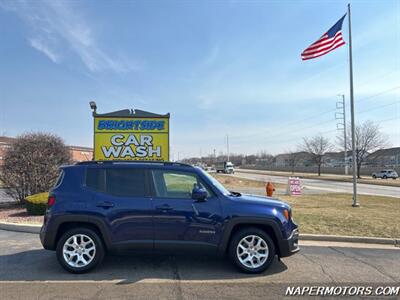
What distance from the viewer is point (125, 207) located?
521 cm

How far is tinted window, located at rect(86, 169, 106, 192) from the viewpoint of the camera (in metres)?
5.38

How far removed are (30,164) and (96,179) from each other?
8.02 metres

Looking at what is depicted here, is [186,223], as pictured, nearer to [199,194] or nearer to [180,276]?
[199,194]

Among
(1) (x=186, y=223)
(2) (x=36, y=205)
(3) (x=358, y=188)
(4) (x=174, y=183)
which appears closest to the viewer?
(1) (x=186, y=223)

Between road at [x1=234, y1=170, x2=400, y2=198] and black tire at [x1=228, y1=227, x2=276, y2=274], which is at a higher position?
black tire at [x1=228, y1=227, x2=276, y2=274]

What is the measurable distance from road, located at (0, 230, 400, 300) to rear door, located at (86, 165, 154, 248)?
1.83 ft

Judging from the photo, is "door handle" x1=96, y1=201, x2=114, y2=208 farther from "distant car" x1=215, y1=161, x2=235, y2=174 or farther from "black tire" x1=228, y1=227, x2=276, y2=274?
"distant car" x1=215, y1=161, x2=235, y2=174

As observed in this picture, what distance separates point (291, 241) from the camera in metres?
5.28

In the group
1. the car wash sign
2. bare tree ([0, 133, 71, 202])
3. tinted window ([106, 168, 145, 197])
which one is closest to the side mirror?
tinted window ([106, 168, 145, 197])

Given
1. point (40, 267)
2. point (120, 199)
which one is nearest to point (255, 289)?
point (120, 199)

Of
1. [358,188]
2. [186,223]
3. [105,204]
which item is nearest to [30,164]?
[105,204]

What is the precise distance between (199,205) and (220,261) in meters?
1.30

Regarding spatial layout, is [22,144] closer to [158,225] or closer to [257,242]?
[158,225]

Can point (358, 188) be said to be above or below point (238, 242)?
below
